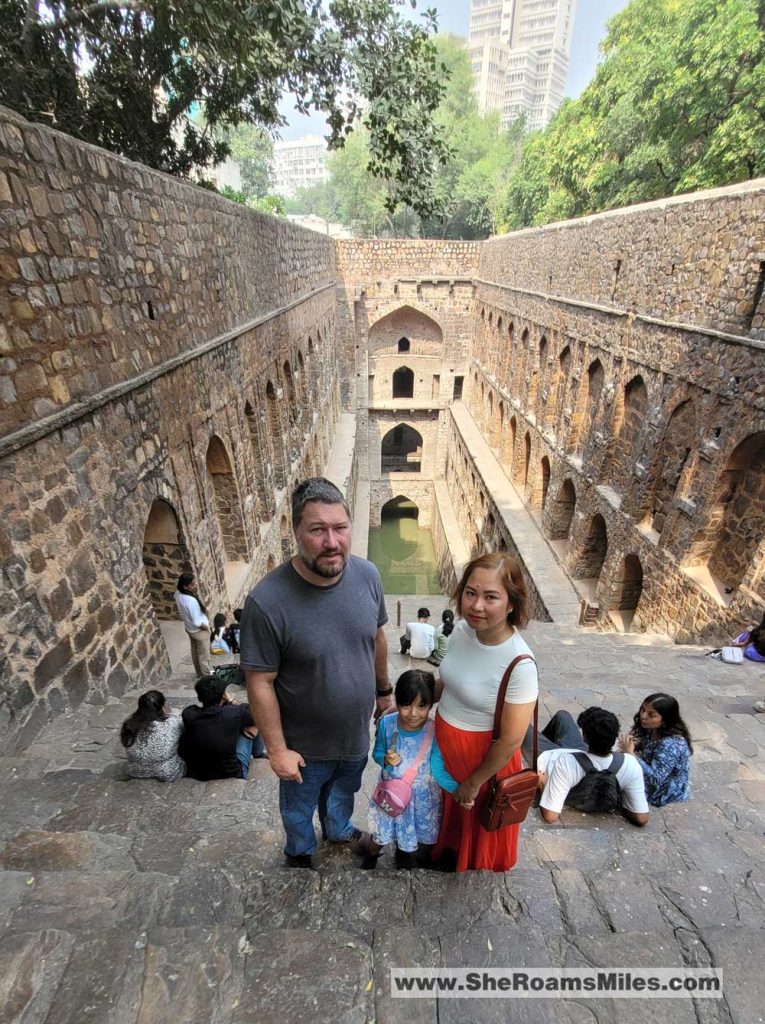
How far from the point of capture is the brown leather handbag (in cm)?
180

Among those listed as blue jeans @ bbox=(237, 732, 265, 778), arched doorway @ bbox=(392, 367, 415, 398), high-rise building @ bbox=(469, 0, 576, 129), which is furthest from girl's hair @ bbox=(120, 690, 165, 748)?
high-rise building @ bbox=(469, 0, 576, 129)

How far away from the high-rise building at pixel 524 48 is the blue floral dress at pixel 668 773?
113 metres

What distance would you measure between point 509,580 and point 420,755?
80 cm

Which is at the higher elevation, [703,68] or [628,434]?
[703,68]

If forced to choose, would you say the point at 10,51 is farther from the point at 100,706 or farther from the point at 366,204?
the point at 366,204

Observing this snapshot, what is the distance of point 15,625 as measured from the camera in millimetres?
2814

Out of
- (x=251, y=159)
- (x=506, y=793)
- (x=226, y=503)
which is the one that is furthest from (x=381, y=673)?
(x=251, y=159)

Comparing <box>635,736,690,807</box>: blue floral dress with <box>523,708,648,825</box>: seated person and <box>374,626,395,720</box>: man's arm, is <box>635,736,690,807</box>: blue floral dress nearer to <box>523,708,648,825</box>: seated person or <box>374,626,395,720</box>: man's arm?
<box>523,708,648,825</box>: seated person

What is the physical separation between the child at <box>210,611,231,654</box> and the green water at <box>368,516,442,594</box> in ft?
39.8

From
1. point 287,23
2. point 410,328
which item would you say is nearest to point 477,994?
point 287,23

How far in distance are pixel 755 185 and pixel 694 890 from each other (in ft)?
23.2

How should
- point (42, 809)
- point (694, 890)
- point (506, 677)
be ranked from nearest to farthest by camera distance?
point (506, 677) → point (694, 890) → point (42, 809)

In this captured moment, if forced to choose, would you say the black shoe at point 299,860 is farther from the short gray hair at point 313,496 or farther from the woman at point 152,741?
the short gray hair at point 313,496

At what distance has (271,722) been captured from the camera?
192cm
